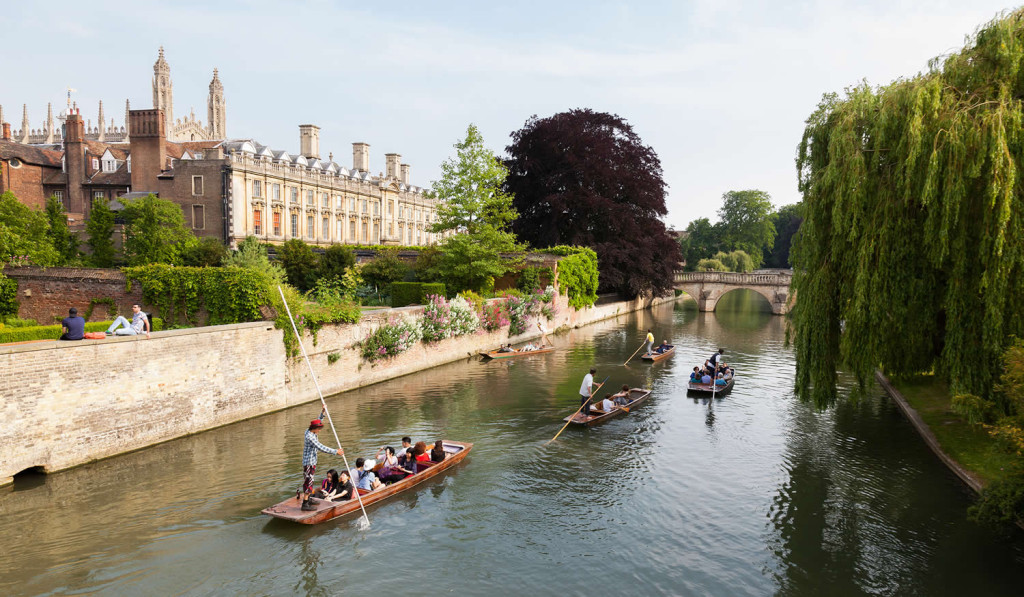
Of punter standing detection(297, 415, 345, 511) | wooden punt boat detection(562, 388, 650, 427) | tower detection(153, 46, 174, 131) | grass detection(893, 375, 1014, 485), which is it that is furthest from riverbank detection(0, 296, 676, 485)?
tower detection(153, 46, 174, 131)

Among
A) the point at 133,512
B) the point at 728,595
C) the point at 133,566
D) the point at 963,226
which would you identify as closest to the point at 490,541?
the point at 728,595

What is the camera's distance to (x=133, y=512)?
10.8 meters

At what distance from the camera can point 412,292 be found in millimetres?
29047

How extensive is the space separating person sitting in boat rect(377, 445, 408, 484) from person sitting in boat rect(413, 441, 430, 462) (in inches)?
17.7

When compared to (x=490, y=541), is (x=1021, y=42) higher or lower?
higher

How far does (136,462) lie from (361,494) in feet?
18.2

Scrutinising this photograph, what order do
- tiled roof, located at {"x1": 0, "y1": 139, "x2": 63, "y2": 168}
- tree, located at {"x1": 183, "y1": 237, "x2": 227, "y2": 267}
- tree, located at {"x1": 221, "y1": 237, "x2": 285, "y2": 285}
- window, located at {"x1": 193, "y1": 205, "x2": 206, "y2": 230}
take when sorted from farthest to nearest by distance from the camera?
tiled roof, located at {"x1": 0, "y1": 139, "x2": 63, "y2": 168}, window, located at {"x1": 193, "y1": 205, "x2": 206, "y2": 230}, tree, located at {"x1": 183, "y1": 237, "x2": 227, "y2": 267}, tree, located at {"x1": 221, "y1": 237, "x2": 285, "y2": 285}

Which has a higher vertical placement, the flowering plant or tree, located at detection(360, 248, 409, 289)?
tree, located at detection(360, 248, 409, 289)

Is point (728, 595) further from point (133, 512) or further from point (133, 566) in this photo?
point (133, 512)

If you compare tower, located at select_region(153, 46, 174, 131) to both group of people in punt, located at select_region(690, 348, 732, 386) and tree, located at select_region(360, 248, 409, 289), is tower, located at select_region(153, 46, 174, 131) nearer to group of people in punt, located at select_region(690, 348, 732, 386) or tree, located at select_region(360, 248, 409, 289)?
tree, located at select_region(360, 248, 409, 289)

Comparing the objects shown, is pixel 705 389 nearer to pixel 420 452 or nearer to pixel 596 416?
pixel 596 416

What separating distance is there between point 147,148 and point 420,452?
41.3 m

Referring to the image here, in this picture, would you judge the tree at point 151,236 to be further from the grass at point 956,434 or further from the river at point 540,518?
the grass at point 956,434

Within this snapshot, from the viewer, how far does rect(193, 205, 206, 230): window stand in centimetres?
4081
